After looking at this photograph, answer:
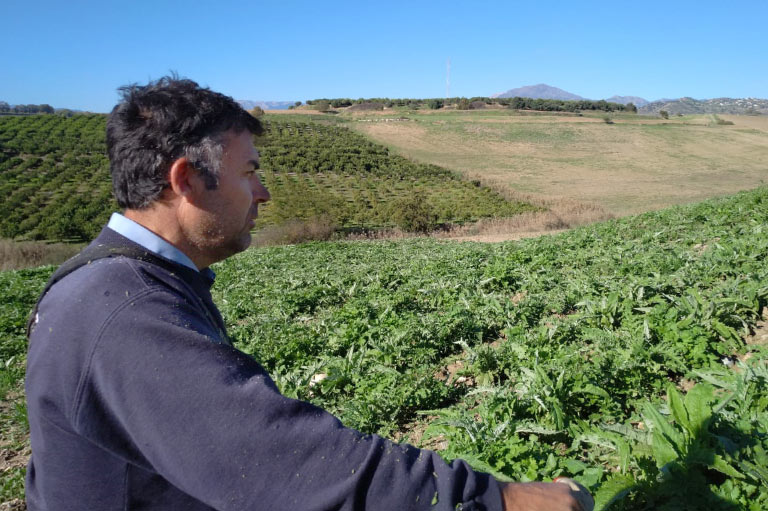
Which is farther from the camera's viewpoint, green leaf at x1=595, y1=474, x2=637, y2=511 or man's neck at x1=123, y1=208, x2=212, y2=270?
green leaf at x1=595, y1=474, x2=637, y2=511

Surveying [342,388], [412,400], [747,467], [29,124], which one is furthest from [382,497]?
[29,124]

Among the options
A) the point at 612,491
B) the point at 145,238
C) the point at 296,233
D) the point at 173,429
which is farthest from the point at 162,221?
the point at 296,233

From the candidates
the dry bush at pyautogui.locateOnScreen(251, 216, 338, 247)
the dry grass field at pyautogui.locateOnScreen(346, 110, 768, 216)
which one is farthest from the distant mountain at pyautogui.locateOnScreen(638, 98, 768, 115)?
the dry bush at pyautogui.locateOnScreen(251, 216, 338, 247)

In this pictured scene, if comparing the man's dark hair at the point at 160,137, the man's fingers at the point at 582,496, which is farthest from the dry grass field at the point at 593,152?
the man's dark hair at the point at 160,137

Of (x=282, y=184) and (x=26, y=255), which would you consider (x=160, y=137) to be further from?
(x=282, y=184)

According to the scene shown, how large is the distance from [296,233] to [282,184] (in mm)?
21655

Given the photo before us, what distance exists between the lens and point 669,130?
74062 mm

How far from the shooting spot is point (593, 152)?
64062 millimetres

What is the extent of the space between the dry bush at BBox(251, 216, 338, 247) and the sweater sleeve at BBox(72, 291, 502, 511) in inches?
1107

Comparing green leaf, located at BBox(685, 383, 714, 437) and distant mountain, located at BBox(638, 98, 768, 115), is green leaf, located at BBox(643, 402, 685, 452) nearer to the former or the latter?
green leaf, located at BBox(685, 383, 714, 437)

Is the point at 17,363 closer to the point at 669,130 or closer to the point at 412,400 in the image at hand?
the point at 412,400

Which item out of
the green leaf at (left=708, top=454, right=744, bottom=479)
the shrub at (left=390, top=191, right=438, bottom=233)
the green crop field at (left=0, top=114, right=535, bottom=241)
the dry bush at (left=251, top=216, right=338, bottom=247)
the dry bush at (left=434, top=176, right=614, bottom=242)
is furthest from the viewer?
the green crop field at (left=0, top=114, right=535, bottom=241)

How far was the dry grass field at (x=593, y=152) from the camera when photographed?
147ft

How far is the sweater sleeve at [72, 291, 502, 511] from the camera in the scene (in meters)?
1.00
